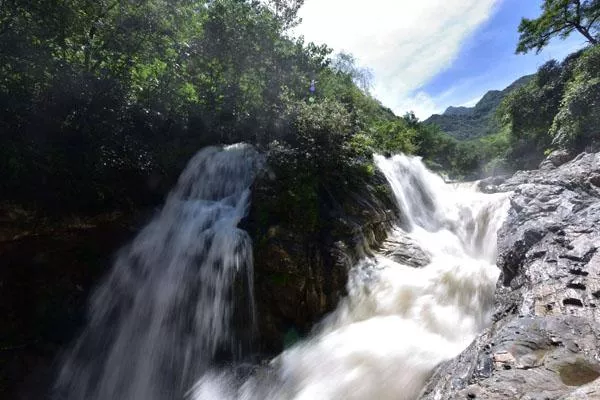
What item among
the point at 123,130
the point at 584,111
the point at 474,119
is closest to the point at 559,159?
the point at 584,111

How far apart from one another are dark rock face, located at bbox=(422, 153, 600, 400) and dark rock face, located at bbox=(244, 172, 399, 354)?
3.56 meters

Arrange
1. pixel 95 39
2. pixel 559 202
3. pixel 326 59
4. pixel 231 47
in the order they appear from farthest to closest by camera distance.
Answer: pixel 326 59 < pixel 231 47 < pixel 95 39 < pixel 559 202

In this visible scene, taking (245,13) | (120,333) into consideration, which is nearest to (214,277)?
(120,333)

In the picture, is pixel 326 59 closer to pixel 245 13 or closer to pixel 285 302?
pixel 245 13

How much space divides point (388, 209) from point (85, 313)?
9.27 metres

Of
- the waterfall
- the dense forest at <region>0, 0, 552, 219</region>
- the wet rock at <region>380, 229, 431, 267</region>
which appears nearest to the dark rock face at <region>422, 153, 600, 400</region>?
the wet rock at <region>380, 229, 431, 267</region>

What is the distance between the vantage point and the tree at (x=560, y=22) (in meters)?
19.5

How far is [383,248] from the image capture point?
9.18m

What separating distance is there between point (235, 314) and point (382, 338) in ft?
11.9

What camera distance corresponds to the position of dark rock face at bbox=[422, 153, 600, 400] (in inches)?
93.1

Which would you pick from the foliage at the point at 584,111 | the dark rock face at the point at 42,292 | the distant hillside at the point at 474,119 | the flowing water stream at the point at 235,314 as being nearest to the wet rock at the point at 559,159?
the foliage at the point at 584,111

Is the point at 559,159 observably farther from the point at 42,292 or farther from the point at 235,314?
the point at 42,292

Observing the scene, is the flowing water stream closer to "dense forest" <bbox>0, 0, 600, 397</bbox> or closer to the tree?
"dense forest" <bbox>0, 0, 600, 397</bbox>

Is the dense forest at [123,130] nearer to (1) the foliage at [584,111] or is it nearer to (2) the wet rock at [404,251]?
(1) the foliage at [584,111]
